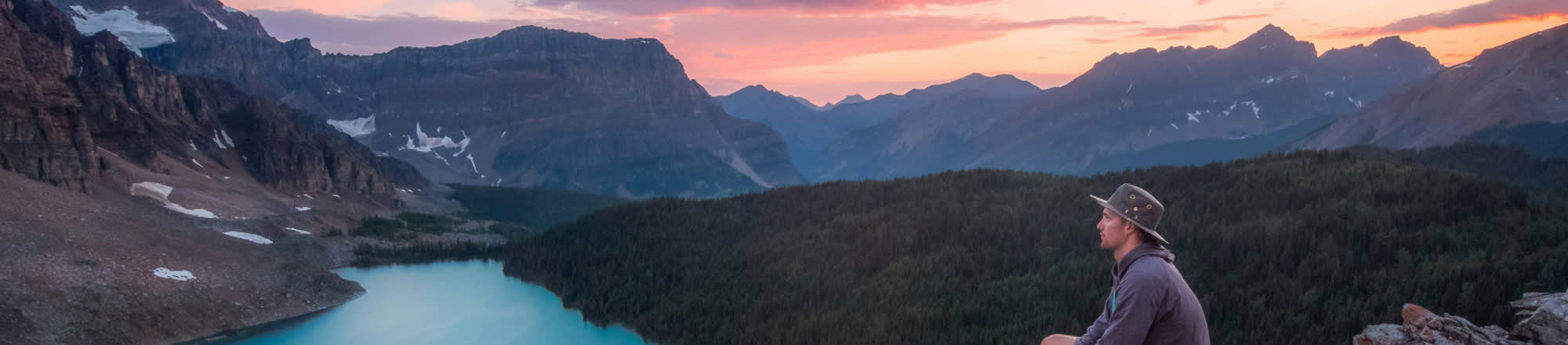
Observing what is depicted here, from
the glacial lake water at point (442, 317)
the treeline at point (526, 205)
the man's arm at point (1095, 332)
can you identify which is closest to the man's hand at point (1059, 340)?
the man's arm at point (1095, 332)

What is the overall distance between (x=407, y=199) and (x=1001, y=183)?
69757mm

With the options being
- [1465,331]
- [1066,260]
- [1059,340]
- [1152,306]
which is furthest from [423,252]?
[1152,306]

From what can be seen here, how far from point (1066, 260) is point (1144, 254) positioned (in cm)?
2896

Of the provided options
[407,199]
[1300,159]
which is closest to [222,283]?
[1300,159]

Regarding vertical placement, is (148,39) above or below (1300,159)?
above

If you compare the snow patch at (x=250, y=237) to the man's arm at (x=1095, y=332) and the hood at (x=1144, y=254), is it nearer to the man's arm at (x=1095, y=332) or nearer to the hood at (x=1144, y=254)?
the man's arm at (x=1095, y=332)

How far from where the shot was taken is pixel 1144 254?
5551 millimetres

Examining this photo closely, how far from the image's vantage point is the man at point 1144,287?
541 cm

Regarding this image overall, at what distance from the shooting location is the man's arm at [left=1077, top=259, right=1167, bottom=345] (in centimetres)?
539

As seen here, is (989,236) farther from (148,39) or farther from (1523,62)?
(148,39)

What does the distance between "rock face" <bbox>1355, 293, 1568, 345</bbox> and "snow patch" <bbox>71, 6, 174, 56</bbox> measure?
19881cm

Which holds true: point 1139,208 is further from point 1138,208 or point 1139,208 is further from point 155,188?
point 155,188

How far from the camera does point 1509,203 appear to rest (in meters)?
29.1

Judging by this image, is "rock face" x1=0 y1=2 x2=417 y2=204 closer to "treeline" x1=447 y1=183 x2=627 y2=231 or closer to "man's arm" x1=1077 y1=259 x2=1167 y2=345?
"treeline" x1=447 y1=183 x2=627 y2=231
